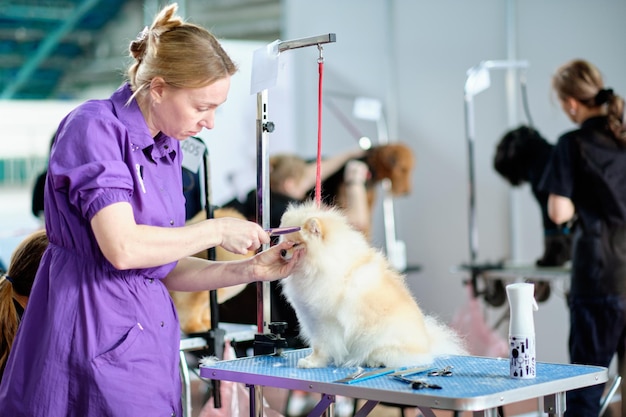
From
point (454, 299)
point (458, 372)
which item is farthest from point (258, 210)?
point (454, 299)

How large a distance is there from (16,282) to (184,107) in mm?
685

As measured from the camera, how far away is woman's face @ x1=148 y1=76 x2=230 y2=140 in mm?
1627

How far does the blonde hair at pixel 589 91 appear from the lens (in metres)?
2.97

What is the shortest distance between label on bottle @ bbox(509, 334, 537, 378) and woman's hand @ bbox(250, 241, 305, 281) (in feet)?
1.64

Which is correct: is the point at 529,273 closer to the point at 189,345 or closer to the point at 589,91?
the point at 589,91

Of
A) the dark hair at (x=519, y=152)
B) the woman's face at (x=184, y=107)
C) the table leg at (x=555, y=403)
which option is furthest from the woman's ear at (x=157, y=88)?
the dark hair at (x=519, y=152)

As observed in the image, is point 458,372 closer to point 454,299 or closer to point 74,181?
point 74,181

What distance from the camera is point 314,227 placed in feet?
5.77

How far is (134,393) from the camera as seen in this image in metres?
1.54

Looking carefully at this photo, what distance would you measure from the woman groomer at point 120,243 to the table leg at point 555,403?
66cm

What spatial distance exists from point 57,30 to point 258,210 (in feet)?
11.2

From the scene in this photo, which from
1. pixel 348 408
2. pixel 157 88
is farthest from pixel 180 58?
pixel 348 408

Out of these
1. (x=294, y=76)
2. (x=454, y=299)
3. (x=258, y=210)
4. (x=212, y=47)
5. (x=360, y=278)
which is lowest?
(x=454, y=299)

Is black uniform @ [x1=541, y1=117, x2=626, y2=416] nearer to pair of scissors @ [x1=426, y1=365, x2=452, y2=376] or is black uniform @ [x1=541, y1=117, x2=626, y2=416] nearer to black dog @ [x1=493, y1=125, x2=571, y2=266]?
black dog @ [x1=493, y1=125, x2=571, y2=266]
